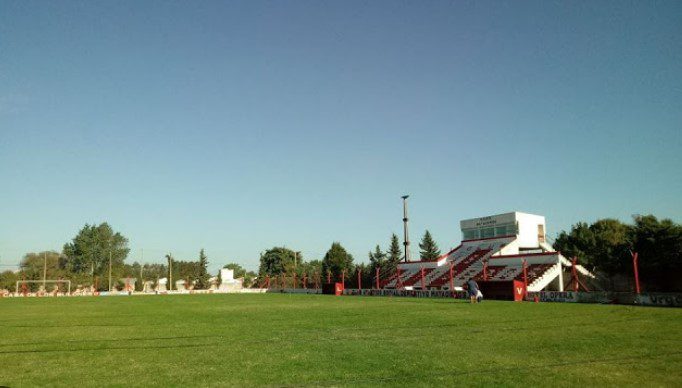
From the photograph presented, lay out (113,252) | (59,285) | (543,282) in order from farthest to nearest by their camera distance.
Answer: (113,252) < (59,285) < (543,282)

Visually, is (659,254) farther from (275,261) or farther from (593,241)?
(275,261)

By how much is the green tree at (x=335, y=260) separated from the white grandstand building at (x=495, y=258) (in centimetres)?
1622

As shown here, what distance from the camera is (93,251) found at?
413ft

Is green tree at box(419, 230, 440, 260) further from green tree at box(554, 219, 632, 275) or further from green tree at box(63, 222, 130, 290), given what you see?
green tree at box(63, 222, 130, 290)

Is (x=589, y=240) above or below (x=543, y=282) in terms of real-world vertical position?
above

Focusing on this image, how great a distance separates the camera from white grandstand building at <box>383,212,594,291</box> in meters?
49.5

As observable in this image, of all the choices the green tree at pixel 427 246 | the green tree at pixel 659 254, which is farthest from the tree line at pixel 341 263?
the green tree at pixel 659 254

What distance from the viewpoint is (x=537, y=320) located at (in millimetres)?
17594

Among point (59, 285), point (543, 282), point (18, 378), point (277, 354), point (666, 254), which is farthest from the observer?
point (59, 285)

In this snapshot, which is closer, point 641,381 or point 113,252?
point 641,381

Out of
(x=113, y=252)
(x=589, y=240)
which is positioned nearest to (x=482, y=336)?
(x=589, y=240)

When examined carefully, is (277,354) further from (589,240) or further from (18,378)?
(589,240)

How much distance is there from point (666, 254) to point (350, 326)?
Result: 38.0 m

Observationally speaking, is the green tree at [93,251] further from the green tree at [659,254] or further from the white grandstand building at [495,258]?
the green tree at [659,254]
